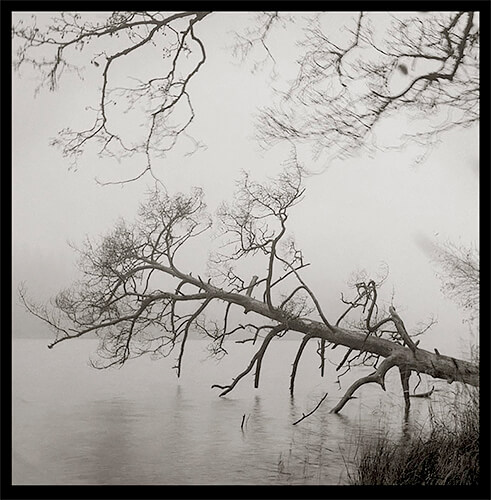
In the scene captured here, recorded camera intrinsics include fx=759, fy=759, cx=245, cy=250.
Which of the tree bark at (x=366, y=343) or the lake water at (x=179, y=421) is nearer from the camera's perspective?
the lake water at (x=179, y=421)

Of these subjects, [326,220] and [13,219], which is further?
[326,220]

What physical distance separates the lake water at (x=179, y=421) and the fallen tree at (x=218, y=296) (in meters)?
0.05

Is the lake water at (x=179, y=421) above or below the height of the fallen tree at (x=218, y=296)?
below

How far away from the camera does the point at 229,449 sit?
9.23ft

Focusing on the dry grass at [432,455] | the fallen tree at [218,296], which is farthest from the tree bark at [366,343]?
the dry grass at [432,455]

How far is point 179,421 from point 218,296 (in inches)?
20.8

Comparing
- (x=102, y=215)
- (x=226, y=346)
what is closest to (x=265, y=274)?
(x=226, y=346)

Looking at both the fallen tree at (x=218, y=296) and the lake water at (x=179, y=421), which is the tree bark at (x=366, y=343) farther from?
the lake water at (x=179, y=421)

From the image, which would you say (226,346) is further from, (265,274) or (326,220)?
(326,220)

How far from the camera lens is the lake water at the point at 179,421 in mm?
2744

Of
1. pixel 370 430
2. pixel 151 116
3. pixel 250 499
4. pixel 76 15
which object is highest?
pixel 76 15

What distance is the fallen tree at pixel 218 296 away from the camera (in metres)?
2.97

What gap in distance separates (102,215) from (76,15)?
781 millimetres

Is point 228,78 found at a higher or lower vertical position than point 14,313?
higher
